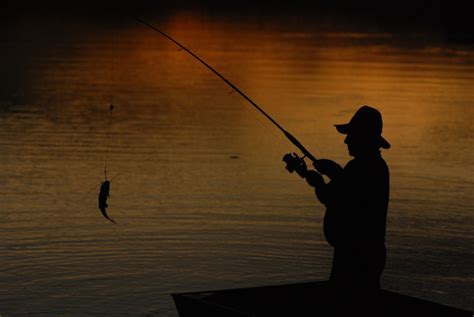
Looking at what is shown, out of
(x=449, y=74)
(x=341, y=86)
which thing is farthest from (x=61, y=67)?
(x=449, y=74)

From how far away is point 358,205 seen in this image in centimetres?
815

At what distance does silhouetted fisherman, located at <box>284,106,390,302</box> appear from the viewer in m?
8.12

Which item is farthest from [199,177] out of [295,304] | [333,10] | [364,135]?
[333,10]

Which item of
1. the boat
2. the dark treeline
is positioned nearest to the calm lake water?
the boat

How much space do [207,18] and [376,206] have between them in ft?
137

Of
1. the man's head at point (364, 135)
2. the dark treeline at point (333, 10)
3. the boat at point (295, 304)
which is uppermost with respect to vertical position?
the dark treeline at point (333, 10)

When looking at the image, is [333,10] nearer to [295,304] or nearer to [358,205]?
[295,304]

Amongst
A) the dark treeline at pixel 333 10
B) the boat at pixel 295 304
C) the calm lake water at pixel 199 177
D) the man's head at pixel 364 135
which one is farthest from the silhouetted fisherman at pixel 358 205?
the dark treeline at pixel 333 10

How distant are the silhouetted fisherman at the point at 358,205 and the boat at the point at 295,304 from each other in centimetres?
17

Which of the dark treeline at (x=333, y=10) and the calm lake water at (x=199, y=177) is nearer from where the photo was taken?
the calm lake water at (x=199, y=177)

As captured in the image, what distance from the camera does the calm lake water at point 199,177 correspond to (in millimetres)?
11602

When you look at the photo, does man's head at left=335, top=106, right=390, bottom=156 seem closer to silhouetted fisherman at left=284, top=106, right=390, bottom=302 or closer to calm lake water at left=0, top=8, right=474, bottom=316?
silhouetted fisherman at left=284, top=106, right=390, bottom=302

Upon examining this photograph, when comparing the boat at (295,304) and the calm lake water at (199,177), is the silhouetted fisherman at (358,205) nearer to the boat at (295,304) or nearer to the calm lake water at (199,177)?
the boat at (295,304)

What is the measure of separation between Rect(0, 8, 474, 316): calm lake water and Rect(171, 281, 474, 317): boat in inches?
51.2
